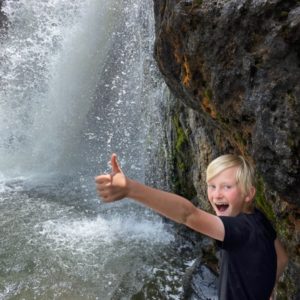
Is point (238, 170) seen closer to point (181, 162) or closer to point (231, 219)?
point (231, 219)

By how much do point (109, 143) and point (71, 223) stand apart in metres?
5.52

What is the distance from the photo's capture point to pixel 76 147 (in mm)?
12625

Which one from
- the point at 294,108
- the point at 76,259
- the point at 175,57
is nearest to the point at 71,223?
the point at 76,259

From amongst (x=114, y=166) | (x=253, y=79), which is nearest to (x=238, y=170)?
(x=114, y=166)

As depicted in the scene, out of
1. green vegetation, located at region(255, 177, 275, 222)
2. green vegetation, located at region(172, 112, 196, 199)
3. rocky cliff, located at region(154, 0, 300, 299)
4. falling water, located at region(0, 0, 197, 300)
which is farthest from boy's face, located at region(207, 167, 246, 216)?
green vegetation, located at region(172, 112, 196, 199)

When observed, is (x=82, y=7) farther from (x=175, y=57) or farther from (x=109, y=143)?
(x=175, y=57)

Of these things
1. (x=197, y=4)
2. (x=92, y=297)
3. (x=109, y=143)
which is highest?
(x=197, y=4)

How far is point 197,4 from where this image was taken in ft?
10.4

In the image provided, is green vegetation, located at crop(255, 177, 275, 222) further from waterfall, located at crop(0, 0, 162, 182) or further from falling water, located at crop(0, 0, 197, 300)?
waterfall, located at crop(0, 0, 162, 182)

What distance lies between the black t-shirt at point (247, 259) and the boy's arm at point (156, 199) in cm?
8

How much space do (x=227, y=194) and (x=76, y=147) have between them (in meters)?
11.0

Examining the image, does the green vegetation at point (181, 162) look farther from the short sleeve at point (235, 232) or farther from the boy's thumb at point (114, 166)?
the boy's thumb at point (114, 166)

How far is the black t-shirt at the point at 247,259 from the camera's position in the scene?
5.93ft

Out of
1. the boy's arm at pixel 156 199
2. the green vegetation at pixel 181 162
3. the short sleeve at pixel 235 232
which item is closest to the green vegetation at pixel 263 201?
the short sleeve at pixel 235 232
